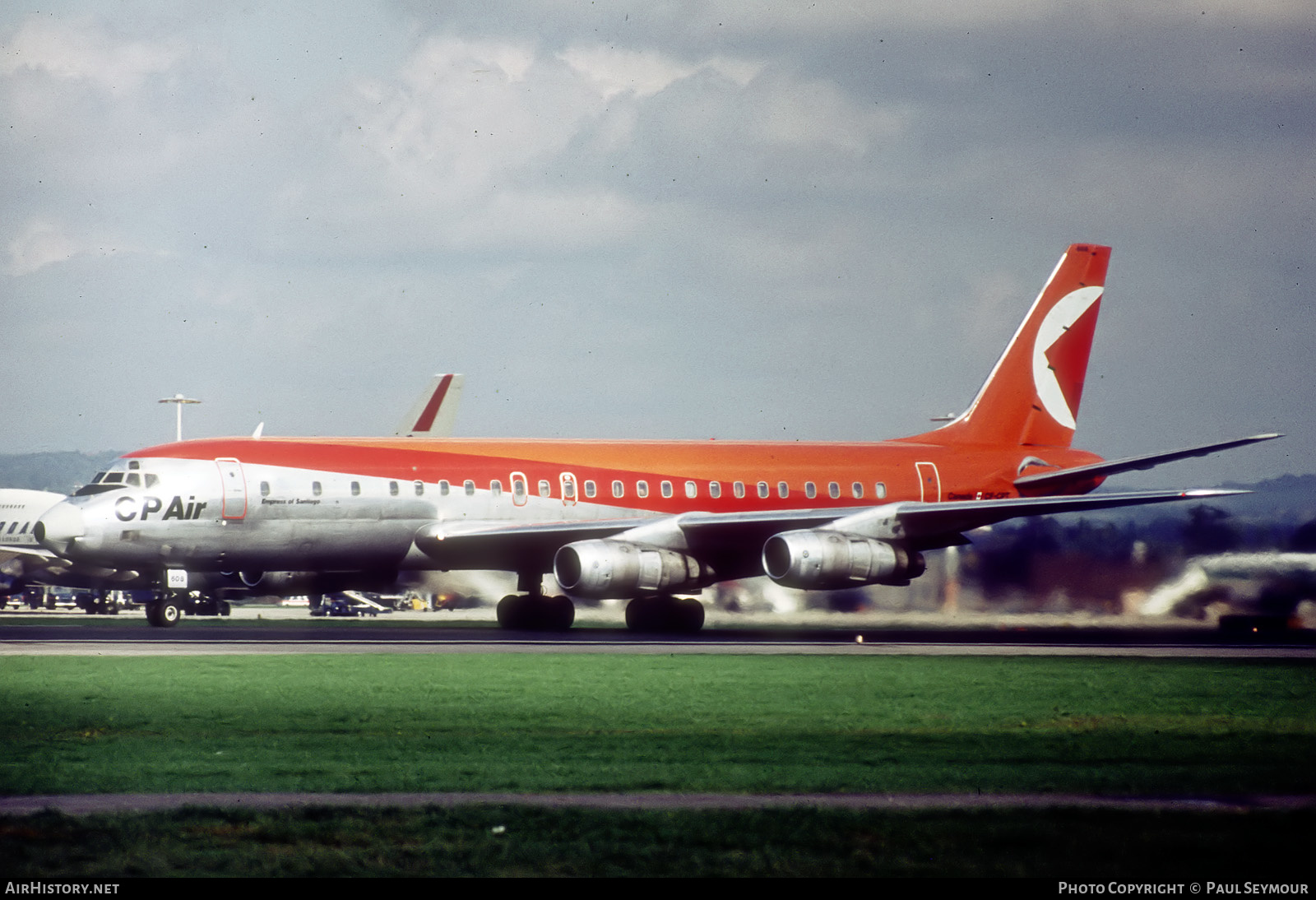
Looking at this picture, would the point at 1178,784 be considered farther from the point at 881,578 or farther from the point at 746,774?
the point at 881,578

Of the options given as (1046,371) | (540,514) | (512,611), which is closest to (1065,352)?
(1046,371)

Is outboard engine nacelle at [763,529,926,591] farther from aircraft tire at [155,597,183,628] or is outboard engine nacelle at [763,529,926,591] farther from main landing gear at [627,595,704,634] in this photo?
aircraft tire at [155,597,183,628]

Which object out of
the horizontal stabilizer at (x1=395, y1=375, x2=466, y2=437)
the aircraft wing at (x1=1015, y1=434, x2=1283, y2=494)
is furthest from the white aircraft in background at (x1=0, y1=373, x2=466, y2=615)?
the aircraft wing at (x1=1015, y1=434, x2=1283, y2=494)

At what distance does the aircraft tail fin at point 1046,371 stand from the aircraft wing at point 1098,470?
2132 millimetres

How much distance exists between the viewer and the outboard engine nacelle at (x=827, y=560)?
37281 millimetres

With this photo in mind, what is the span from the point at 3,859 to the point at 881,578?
29628 mm

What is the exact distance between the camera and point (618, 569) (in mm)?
36969

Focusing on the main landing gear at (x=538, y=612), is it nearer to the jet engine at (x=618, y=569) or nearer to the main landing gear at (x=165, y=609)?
the jet engine at (x=618, y=569)

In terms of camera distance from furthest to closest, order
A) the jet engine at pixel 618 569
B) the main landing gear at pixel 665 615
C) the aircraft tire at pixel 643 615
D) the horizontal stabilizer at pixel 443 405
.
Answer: the horizontal stabilizer at pixel 443 405 → the aircraft tire at pixel 643 615 → the main landing gear at pixel 665 615 → the jet engine at pixel 618 569

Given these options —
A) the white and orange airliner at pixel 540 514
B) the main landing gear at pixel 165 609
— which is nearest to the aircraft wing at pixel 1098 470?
the white and orange airliner at pixel 540 514

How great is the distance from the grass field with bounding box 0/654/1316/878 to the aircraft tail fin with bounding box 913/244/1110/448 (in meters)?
19.1

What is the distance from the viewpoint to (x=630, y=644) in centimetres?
3397

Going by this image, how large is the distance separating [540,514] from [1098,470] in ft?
47.9

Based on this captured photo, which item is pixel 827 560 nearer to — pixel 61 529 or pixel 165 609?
pixel 165 609
